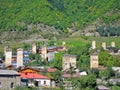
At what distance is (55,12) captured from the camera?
101m

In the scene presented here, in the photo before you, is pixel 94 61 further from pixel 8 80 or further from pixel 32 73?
pixel 8 80

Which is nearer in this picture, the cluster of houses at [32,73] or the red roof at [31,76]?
the cluster of houses at [32,73]

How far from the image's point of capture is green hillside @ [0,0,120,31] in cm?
9631

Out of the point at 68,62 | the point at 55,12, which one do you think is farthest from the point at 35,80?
the point at 55,12

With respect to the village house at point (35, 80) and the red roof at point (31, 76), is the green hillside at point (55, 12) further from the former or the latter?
the village house at point (35, 80)

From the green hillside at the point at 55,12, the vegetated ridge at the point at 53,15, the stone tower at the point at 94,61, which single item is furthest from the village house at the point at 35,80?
the green hillside at the point at 55,12

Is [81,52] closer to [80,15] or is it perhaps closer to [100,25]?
[100,25]

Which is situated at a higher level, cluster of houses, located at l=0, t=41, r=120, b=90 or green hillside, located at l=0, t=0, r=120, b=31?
green hillside, located at l=0, t=0, r=120, b=31

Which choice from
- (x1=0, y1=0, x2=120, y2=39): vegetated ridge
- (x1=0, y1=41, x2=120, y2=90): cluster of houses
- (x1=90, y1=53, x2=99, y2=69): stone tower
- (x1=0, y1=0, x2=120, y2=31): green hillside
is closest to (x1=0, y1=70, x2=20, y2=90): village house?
(x1=0, y1=41, x2=120, y2=90): cluster of houses

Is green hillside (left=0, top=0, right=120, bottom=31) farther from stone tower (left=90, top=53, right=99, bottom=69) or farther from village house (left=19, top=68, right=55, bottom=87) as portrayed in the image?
village house (left=19, top=68, right=55, bottom=87)

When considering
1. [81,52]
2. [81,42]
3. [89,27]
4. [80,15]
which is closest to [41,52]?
[81,52]

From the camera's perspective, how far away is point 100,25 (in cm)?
9431

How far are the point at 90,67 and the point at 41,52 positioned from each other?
16.3 metres

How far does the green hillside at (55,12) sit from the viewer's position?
96312 mm
